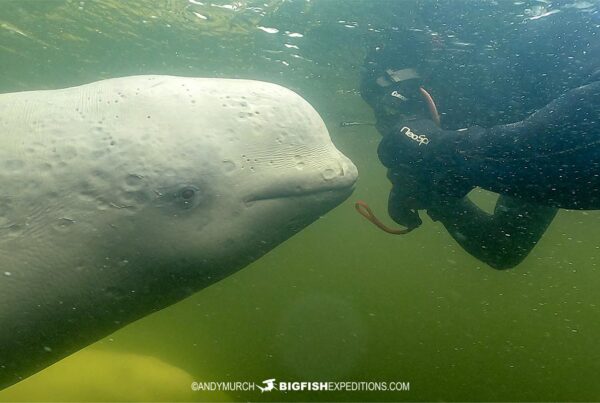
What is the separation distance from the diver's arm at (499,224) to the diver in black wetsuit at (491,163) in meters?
0.01

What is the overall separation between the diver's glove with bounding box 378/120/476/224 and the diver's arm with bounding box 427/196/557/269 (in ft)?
1.67

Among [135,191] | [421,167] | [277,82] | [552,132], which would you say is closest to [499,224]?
[421,167]

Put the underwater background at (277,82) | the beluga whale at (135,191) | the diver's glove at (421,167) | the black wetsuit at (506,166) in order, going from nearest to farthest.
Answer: the beluga whale at (135,191) < the black wetsuit at (506,166) < the diver's glove at (421,167) < the underwater background at (277,82)

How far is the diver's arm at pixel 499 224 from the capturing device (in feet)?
16.1

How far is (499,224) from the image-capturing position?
5.02 meters

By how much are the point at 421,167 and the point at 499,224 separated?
5.73ft

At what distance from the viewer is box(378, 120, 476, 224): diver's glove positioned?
3670mm

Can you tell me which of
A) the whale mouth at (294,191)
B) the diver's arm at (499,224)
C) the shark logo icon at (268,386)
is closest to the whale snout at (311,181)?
the whale mouth at (294,191)

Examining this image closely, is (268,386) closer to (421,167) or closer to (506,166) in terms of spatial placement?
(421,167)

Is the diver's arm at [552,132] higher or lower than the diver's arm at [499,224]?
higher

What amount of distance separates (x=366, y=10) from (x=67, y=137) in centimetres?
820

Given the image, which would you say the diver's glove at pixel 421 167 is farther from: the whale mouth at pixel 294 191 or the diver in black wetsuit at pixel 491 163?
the whale mouth at pixel 294 191

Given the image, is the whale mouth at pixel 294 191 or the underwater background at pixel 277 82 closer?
the whale mouth at pixel 294 191

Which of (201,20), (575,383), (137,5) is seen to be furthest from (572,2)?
(575,383)
